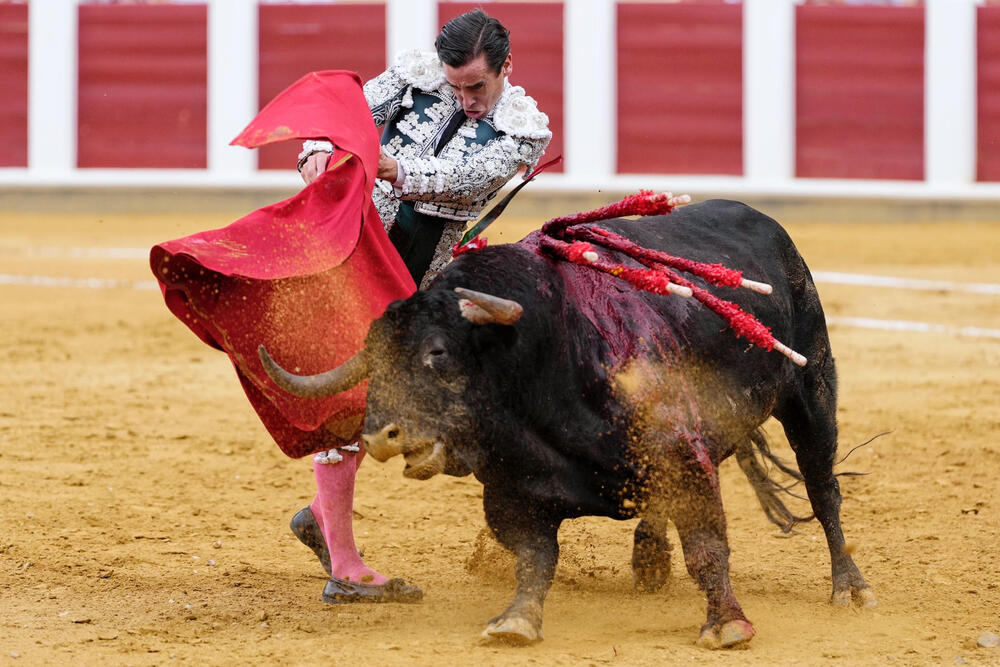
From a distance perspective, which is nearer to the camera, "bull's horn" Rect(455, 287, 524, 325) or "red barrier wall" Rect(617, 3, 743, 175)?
"bull's horn" Rect(455, 287, 524, 325)

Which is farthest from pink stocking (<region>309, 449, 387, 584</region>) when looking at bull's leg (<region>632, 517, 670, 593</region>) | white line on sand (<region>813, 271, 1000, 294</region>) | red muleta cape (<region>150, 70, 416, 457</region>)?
white line on sand (<region>813, 271, 1000, 294</region>)

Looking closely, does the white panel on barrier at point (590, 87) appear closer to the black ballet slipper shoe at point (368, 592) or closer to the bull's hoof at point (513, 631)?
the black ballet slipper shoe at point (368, 592)

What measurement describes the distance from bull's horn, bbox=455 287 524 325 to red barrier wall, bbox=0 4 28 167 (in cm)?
1090

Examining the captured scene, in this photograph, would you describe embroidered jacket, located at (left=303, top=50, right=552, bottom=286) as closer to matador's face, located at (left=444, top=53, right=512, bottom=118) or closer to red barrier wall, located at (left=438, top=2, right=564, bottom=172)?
matador's face, located at (left=444, top=53, right=512, bottom=118)

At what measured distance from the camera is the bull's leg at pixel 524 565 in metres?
2.77

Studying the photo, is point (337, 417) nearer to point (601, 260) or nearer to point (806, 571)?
point (601, 260)

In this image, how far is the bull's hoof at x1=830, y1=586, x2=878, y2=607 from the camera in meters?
3.15

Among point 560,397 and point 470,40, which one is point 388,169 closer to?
point 470,40

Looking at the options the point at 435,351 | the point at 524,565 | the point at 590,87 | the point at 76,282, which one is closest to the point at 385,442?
the point at 435,351

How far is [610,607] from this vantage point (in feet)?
10.3

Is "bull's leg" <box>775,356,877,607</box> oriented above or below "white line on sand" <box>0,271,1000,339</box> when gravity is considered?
below

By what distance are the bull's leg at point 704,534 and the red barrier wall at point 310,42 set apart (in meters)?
9.90

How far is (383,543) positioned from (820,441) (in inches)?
43.0

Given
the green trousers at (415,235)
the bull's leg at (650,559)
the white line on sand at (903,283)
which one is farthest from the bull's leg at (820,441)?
the white line on sand at (903,283)
